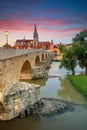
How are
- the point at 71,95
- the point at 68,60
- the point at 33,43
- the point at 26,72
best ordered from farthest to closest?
the point at 33,43 < the point at 68,60 < the point at 26,72 < the point at 71,95

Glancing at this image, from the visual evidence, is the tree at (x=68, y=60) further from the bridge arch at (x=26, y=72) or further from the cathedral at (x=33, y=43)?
the cathedral at (x=33, y=43)

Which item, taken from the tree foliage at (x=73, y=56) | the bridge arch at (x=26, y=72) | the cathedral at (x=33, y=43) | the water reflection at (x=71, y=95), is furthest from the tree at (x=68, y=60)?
the cathedral at (x=33, y=43)

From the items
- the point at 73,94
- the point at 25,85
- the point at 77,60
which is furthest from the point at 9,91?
the point at 77,60

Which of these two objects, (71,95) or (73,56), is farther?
(73,56)

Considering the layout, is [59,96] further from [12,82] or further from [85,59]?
[85,59]

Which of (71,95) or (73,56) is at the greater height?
(73,56)

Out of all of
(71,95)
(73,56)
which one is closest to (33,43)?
(73,56)

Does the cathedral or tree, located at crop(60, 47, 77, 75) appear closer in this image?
tree, located at crop(60, 47, 77, 75)

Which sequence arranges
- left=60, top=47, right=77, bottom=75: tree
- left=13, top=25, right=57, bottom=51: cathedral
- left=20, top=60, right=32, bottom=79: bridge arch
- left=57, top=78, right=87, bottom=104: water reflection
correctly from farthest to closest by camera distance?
left=13, top=25, right=57, bottom=51: cathedral < left=60, top=47, right=77, bottom=75: tree < left=20, top=60, right=32, bottom=79: bridge arch < left=57, top=78, right=87, bottom=104: water reflection

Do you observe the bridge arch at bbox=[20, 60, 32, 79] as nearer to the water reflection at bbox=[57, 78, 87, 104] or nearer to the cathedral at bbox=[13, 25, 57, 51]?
the water reflection at bbox=[57, 78, 87, 104]

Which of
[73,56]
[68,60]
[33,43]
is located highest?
[33,43]

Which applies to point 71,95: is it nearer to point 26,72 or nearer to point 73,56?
point 26,72

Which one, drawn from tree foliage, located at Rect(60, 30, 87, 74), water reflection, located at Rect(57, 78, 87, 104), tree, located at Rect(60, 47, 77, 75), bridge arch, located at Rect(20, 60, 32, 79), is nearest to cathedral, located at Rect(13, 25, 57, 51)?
tree foliage, located at Rect(60, 30, 87, 74)

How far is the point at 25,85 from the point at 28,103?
1311 millimetres
